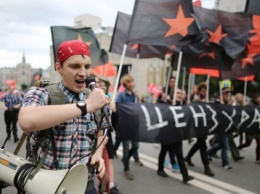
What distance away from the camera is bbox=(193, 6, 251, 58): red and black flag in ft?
22.2

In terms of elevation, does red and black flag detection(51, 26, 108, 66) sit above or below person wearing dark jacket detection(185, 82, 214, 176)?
above

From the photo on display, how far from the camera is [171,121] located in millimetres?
5211

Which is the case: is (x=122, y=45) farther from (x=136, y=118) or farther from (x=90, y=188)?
(x=90, y=188)

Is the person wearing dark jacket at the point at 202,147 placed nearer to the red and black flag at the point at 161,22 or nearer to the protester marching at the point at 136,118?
the protester marching at the point at 136,118

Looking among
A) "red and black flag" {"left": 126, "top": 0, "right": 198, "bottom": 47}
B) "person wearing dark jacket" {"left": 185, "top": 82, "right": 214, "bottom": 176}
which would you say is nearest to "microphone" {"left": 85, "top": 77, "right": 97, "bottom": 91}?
"red and black flag" {"left": 126, "top": 0, "right": 198, "bottom": 47}

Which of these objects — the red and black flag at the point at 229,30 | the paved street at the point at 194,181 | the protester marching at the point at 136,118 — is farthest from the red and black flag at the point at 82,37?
the red and black flag at the point at 229,30

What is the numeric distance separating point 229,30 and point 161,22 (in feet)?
6.67

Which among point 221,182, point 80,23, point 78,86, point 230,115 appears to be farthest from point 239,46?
point 80,23

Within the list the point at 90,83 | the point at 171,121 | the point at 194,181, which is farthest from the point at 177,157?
the point at 90,83

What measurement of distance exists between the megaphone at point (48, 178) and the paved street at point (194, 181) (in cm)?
Answer: 305

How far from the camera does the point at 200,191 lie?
15.6 feet

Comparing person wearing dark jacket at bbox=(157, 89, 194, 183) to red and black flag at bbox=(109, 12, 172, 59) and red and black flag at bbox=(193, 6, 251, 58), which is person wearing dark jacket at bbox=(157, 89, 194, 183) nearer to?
red and black flag at bbox=(193, 6, 251, 58)

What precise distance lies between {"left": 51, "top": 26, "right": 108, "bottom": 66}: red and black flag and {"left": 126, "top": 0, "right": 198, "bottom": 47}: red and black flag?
2071 mm

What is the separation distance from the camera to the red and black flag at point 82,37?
6984 mm
